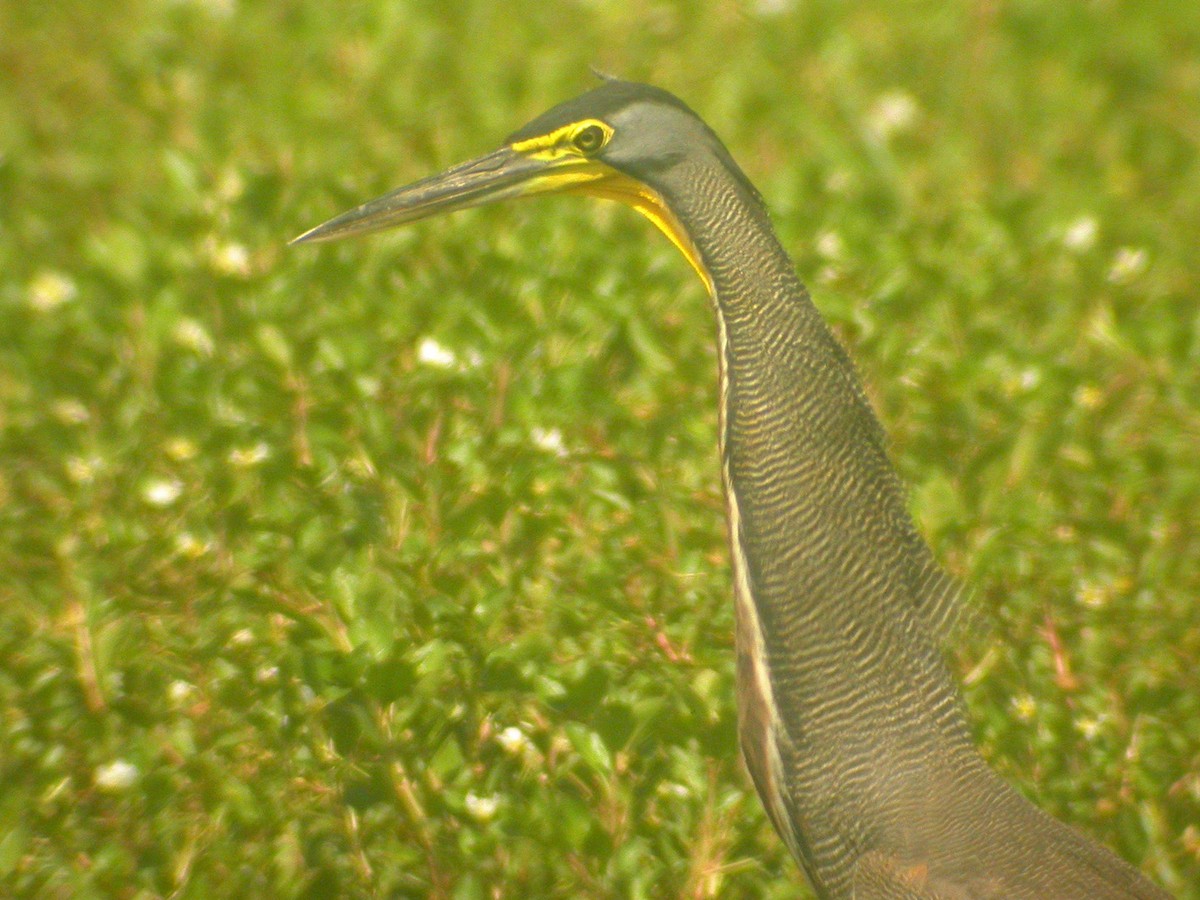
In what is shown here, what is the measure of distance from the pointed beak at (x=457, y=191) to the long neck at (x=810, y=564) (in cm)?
28

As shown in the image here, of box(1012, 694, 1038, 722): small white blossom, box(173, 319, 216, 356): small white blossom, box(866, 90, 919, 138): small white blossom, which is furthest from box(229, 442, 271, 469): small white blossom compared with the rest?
box(866, 90, 919, 138): small white blossom

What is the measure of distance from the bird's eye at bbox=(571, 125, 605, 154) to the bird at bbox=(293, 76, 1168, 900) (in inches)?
0.6

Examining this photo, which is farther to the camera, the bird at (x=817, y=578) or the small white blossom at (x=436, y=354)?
the small white blossom at (x=436, y=354)

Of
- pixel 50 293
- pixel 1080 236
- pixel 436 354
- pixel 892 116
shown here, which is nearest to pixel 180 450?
pixel 436 354

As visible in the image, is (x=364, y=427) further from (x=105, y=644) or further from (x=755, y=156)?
(x=755, y=156)

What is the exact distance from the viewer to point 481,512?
3107 mm

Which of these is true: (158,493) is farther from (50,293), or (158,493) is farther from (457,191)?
(457,191)

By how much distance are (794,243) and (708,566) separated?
1.04 meters

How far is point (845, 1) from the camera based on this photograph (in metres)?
6.08

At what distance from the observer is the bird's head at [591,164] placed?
2.56m

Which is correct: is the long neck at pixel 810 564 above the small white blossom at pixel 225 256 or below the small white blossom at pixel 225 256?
above

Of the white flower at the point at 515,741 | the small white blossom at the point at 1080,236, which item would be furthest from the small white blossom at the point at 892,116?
the white flower at the point at 515,741

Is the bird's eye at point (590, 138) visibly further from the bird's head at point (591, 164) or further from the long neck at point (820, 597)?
the long neck at point (820, 597)

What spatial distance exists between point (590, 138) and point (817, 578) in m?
0.82
